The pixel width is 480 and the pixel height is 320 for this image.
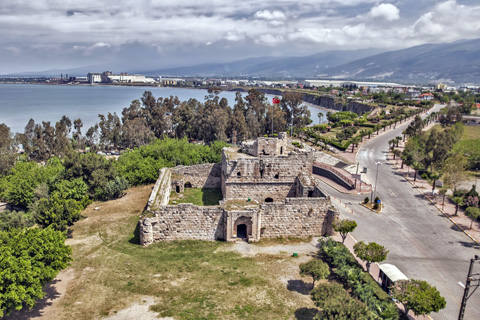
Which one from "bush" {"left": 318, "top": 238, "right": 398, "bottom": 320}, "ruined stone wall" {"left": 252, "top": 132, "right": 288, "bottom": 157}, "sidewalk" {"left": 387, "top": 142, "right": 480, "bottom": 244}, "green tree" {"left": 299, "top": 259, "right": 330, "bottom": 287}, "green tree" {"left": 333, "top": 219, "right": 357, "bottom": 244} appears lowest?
"sidewalk" {"left": 387, "top": 142, "right": 480, "bottom": 244}

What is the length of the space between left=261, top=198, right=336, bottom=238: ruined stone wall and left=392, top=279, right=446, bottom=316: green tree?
9.16 metres

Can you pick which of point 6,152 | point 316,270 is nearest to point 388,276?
point 316,270

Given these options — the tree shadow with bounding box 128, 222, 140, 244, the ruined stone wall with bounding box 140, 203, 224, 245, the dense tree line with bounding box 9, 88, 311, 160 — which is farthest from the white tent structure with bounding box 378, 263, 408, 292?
the dense tree line with bounding box 9, 88, 311, 160

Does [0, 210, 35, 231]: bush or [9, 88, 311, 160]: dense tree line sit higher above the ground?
[9, 88, 311, 160]: dense tree line

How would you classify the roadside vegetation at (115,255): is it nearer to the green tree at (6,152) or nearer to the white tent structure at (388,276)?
the green tree at (6,152)

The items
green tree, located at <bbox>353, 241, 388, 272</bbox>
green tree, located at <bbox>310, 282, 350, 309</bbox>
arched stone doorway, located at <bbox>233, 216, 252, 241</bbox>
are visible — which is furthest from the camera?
arched stone doorway, located at <bbox>233, 216, 252, 241</bbox>

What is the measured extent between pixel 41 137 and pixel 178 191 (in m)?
41.2

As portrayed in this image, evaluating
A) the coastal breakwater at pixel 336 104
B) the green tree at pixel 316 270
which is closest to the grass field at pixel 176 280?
the green tree at pixel 316 270

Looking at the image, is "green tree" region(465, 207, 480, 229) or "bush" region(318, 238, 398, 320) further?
"green tree" region(465, 207, 480, 229)

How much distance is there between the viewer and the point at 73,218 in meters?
26.3

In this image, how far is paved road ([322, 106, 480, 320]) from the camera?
20250mm

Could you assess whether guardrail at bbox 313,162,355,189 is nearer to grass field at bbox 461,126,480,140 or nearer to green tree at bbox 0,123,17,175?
grass field at bbox 461,126,480,140

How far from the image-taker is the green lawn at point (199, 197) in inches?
1282

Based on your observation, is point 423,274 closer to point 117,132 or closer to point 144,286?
point 144,286
